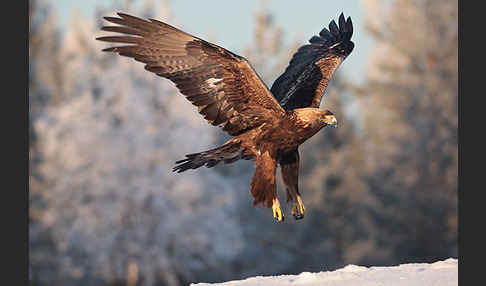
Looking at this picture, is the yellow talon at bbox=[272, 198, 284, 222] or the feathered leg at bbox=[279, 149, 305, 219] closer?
the yellow talon at bbox=[272, 198, 284, 222]

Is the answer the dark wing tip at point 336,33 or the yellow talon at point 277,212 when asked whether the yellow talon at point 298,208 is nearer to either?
the yellow talon at point 277,212

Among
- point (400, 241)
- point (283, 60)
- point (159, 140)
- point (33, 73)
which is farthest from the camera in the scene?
point (283, 60)

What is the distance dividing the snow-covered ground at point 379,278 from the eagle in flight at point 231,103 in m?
0.73

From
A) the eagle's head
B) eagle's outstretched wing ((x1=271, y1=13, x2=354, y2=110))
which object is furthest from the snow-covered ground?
eagle's outstretched wing ((x1=271, y1=13, x2=354, y2=110))

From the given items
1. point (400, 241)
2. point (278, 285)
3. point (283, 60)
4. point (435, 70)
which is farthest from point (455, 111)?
point (278, 285)

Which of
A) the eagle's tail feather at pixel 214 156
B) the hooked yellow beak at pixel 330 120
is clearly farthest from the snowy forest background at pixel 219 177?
the hooked yellow beak at pixel 330 120

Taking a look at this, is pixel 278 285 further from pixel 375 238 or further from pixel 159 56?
pixel 375 238

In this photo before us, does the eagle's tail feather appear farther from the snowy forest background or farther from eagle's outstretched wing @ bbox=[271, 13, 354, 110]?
the snowy forest background

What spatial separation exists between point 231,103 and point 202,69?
0.51 m

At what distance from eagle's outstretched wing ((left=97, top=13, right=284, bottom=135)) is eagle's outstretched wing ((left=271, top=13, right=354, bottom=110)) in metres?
1.10

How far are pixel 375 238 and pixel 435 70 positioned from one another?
24.7 feet

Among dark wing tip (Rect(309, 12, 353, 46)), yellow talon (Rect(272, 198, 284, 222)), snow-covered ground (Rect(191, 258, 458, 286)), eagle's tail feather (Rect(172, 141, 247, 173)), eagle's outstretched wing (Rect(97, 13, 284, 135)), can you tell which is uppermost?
dark wing tip (Rect(309, 12, 353, 46))

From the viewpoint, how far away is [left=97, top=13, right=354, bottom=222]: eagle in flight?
750 cm

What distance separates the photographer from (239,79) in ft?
25.1
